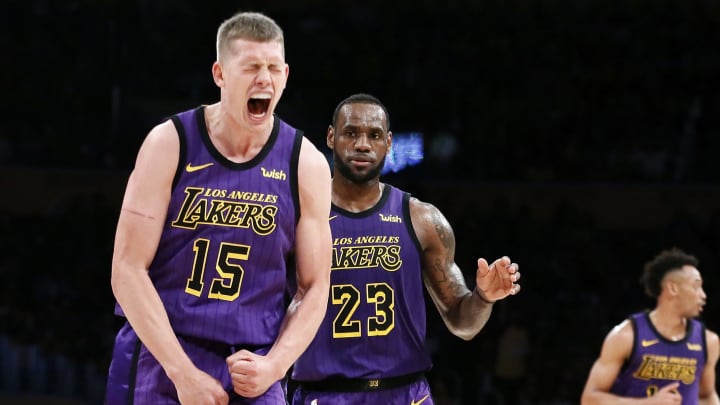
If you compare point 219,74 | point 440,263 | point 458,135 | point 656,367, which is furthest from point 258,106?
point 458,135

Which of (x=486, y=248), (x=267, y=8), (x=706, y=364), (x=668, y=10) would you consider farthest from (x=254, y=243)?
(x=267, y=8)

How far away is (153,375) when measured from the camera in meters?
3.04

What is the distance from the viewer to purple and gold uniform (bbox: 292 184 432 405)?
181 inches

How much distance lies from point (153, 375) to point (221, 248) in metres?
0.41

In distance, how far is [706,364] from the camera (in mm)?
7051

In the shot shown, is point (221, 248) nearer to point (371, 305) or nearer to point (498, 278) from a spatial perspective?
point (498, 278)

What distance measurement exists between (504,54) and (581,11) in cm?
148

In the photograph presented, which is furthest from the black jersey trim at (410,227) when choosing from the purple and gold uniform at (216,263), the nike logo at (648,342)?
the nike logo at (648,342)

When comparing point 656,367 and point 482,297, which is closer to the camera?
point 482,297

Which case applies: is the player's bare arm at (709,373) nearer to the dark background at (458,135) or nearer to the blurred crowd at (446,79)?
the dark background at (458,135)

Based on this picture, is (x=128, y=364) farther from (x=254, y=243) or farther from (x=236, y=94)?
(x=236, y=94)

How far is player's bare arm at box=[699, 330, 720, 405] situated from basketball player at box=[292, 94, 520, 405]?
2980 mm

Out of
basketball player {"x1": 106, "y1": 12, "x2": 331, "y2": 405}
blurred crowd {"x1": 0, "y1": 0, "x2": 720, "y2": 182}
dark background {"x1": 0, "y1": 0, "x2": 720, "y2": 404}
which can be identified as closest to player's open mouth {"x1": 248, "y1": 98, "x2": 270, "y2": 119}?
A: basketball player {"x1": 106, "y1": 12, "x2": 331, "y2": 405}

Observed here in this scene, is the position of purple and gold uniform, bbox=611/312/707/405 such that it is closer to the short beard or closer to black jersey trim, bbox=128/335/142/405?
the short beard
